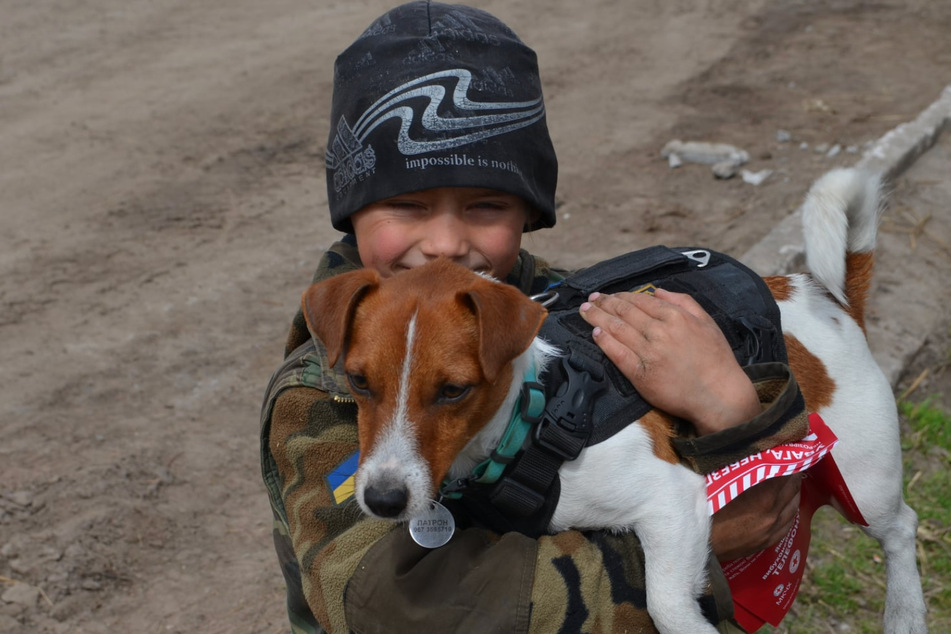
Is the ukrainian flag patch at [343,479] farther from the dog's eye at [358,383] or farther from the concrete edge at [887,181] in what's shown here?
the concrete edge at [887,181]

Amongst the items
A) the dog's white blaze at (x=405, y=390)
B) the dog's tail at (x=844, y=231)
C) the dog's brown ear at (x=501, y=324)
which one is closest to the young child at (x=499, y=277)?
the dog's white blaze at (x=405, y=390)

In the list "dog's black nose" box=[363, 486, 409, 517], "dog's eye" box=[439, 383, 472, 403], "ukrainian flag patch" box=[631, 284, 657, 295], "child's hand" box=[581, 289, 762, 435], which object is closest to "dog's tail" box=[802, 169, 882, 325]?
"ukrainian flag patch" box=[631, 284, 657, 295]

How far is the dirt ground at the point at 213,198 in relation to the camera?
12.5 ft

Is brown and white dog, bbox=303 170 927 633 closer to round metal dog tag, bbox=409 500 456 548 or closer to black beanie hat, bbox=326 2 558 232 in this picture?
round metal dog tag, bbox=409 500 456 548

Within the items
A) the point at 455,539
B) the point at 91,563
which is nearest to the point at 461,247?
the point at 455,539

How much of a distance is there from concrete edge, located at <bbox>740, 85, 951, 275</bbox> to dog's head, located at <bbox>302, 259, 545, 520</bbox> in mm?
3039

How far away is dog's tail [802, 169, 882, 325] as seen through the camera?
2.92 metres

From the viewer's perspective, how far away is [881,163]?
6.37 meters

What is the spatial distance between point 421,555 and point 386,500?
182 mm

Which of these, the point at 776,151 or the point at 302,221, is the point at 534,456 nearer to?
the point at 302,221

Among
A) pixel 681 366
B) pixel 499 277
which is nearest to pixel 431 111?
pixel 499 277

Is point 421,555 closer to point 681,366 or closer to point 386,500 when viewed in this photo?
point 386,500

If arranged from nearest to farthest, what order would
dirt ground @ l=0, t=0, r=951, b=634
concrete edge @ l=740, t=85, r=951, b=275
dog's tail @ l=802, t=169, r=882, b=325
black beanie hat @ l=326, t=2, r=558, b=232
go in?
black beanie hat @ l=326, t=2, r=558, b=232
dog's tail @ l=802, t=169, r=882, b=325
dirt ground @ l=0, t=0, r=951, b=634
concrete edge @ l=740, t=85, r=951, b=275

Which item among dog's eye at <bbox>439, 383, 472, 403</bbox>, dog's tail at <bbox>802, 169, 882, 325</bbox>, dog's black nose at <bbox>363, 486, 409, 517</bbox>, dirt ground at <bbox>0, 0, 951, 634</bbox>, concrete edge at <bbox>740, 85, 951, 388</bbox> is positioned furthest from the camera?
concrete edge at <bbox>740, 85, 951, 388</bbox>
